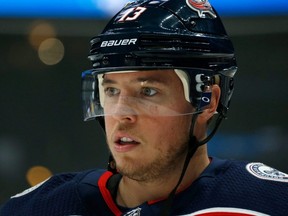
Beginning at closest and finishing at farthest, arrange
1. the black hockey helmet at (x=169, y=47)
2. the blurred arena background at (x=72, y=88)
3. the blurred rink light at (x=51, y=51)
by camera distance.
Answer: the black hockey helmet at (x=169, y=47), the blurred arena background at (x=72, y=88), the blurred rink light at (x=51, y=51)

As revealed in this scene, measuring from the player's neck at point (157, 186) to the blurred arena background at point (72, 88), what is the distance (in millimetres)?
871

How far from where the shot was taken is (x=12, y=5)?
2316 millimetres

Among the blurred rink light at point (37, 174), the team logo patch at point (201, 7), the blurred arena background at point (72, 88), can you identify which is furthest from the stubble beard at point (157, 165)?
the blurred rink light at point (37, 174)

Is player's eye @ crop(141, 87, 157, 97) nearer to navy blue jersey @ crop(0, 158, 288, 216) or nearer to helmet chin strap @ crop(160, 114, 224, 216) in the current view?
helmet chin strap @ crop(160, 114, 224, 216)

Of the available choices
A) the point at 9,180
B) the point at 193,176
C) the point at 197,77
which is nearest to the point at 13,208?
the point at 193,176

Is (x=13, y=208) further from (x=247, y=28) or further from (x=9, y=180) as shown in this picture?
(x=247, y=28)

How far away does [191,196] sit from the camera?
4.47 feet

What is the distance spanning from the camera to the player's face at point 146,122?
4.33ft

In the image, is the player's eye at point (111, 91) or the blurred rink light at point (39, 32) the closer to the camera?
the player's eye at point (111, 91)

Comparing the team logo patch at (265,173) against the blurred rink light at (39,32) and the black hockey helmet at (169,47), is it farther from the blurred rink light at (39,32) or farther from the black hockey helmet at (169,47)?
the blurred rink light at (39,32)

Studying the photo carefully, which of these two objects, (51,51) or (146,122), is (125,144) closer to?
(146,122)

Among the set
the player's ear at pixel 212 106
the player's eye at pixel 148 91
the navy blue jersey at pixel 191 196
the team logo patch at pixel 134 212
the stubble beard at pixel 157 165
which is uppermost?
the player's eye at pixel 148 91

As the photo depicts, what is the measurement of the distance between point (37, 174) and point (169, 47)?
1254 mm

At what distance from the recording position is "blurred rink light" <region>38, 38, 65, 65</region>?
2.39 meters
